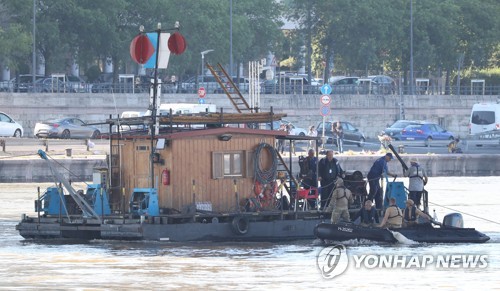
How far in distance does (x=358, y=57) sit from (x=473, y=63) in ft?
31.3

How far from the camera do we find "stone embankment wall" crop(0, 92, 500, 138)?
279 ft

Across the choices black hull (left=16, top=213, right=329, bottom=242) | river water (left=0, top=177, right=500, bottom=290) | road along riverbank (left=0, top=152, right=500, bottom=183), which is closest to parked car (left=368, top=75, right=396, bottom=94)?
road along riverbank (left=0, top=152, right=500, bottom=183)

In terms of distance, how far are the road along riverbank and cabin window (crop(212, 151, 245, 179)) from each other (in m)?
16.7

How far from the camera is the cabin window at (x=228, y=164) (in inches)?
1502

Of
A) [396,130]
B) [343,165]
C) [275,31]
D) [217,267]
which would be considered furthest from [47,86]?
[217,267]

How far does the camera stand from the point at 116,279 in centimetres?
3164

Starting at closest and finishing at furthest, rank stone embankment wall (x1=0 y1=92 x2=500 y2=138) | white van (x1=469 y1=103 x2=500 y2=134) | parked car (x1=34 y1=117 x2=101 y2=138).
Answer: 1. parked car (x1=34 y1=117 x2=101 y2=138)
2. white van (x1=469 y1=103 x2=500 y2=134)
3. stone embankment wall (x1=0 y1=92 x2=500 y2=138)

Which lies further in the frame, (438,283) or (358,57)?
(358,57)

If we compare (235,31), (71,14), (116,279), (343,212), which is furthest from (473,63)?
(116,279)

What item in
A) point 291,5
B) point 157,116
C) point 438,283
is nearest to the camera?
point 438,283

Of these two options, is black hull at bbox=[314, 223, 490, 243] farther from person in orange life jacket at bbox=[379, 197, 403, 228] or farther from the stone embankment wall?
the stone embankment wall

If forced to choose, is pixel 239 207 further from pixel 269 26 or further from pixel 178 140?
pixel 269 26

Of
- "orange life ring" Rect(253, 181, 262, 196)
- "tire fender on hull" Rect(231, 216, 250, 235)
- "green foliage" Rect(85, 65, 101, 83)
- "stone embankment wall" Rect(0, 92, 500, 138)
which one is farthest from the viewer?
"green foliage" Rect(85, 65, 101, 83)

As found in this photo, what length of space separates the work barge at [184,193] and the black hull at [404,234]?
5.19 ft
